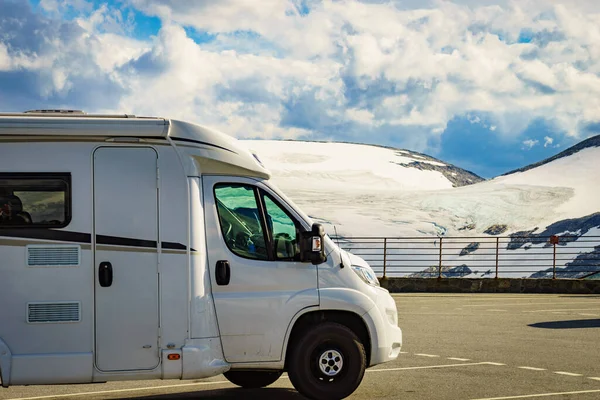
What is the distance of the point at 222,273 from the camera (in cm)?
927

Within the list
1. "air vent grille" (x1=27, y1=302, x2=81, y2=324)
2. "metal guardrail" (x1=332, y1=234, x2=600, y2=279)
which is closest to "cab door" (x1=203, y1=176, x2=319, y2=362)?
"metal guardrail" (x1=332, y1=234, x2=600, y2=279)

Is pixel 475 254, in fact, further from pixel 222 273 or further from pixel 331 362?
pixel 222 273

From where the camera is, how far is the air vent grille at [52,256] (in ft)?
28.8

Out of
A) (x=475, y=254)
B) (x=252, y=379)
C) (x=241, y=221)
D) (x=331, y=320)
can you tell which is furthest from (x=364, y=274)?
(x=475, y=254)

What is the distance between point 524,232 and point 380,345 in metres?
103

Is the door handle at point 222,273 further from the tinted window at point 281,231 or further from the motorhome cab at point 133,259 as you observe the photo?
the tinted window at point 281,231

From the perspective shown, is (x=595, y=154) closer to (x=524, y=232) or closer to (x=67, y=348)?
(x=524, y=232)

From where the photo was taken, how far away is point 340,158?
134 metres

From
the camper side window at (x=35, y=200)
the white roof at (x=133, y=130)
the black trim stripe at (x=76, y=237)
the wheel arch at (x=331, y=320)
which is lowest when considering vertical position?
the wheel arch at (x=331, y=320)

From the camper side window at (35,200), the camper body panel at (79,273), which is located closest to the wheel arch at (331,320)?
the camper body panel at (79,273)

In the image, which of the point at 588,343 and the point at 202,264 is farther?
the point at 588,343

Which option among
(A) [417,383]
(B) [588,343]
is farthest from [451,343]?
(A) [417,383]

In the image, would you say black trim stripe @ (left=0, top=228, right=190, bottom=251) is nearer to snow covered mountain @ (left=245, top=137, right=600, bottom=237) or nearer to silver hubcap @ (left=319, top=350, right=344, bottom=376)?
silver hubcap @ (left=319, top=350, right=344, bottom=376)

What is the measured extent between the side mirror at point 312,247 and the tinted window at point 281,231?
0.35 ft
